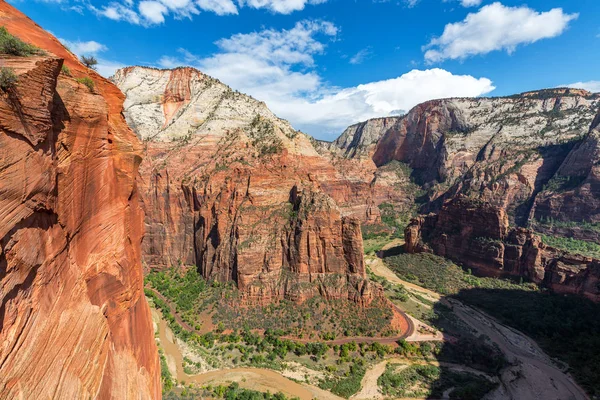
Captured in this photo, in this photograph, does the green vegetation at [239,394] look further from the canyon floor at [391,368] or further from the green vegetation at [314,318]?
the green vegetation at [314,318]

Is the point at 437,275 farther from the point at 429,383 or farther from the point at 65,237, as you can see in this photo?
the point at 65,237

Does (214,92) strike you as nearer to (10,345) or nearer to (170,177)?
(170,177)

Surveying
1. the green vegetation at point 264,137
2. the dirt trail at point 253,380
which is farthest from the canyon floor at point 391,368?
the green vegetation at point 264,137

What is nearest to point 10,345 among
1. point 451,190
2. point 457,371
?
point 457,371

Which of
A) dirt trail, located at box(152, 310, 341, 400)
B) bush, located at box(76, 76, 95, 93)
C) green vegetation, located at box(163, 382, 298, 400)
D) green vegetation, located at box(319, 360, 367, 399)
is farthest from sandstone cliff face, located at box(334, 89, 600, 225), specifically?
bush, located at box(76, 76, 95, 93)

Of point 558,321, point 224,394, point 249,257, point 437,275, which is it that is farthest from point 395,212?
point 224,394
